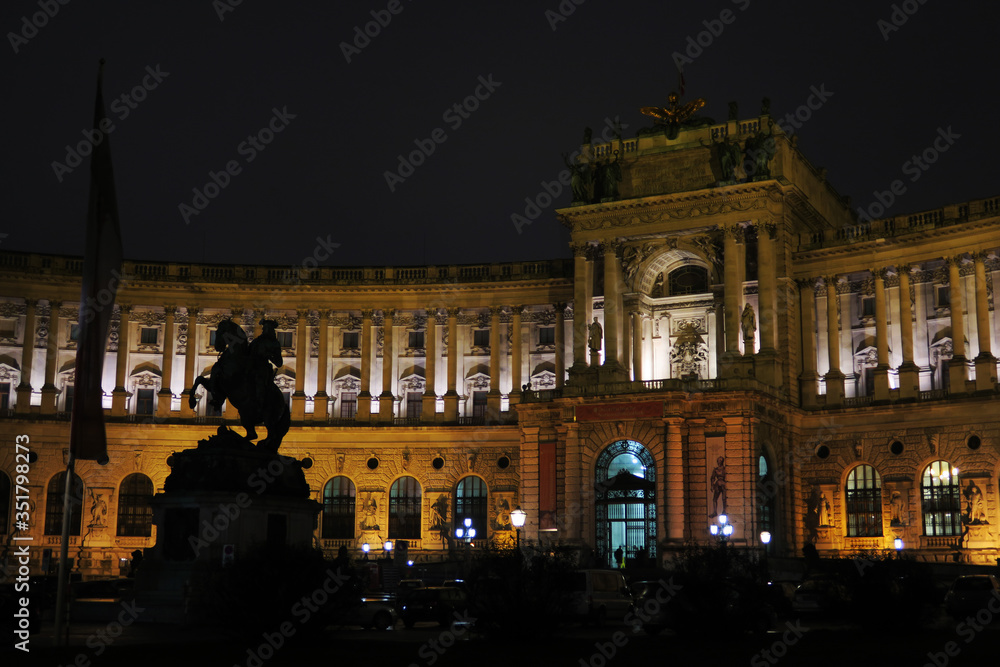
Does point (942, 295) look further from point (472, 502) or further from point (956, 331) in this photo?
point (472, 502)

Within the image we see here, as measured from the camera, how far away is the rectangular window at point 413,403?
247ft

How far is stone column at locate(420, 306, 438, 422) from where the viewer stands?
74.0 metres

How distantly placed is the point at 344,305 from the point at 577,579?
43.2 m

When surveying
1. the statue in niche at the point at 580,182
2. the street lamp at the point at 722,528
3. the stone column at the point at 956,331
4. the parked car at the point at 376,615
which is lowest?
the parked car at the point at 376,615

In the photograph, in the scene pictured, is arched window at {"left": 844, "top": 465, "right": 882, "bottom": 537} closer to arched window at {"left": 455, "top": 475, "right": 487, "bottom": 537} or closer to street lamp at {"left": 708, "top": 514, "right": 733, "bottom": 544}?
street lamp at {"left": 708, "top": 514, "right": 733, "bottom": 544}

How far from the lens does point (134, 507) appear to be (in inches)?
2808

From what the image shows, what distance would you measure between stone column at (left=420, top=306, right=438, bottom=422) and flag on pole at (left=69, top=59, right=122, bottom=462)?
5003cm

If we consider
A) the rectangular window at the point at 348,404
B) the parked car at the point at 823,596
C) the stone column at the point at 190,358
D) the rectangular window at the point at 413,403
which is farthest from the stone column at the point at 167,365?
the parked car at the point at 823,596

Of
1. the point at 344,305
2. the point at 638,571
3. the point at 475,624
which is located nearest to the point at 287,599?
the point at 475,624

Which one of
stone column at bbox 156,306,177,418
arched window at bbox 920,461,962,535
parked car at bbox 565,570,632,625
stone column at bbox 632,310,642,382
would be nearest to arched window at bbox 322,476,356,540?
stone column at bbox 156,306,177,418

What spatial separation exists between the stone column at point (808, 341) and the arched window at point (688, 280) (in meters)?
5.39

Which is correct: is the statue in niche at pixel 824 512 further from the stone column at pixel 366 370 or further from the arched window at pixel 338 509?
the stone column at pixel 366 370

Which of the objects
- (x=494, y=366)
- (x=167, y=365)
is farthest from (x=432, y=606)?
(x=167, y=365)

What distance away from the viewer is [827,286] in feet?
220
